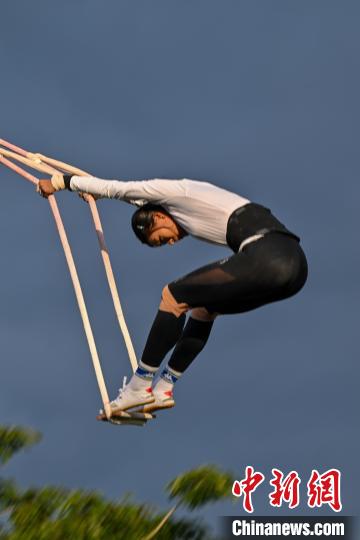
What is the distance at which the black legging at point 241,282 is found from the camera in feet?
27.6

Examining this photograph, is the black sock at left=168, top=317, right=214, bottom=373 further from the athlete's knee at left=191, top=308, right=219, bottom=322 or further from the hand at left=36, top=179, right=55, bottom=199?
the hand at left=36, top=179, right=55, bottom=199

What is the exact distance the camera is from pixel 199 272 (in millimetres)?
8531

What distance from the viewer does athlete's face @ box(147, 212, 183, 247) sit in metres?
8.73

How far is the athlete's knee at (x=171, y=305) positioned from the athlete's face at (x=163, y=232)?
31 centimetres

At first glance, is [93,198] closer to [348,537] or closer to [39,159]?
[39,159]

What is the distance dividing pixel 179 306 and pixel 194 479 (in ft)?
11.8

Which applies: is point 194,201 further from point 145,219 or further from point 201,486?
point 201,486

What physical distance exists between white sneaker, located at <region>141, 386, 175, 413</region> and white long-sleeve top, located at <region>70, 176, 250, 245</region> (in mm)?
1065

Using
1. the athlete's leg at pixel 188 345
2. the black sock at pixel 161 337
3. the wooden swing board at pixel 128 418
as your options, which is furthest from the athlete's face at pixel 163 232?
the wooden swing board at pixel 128 418

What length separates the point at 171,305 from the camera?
862 centimetres

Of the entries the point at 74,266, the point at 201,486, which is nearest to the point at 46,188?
the point at 74,266

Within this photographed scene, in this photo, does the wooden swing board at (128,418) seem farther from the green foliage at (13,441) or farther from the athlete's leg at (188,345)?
the green foliage at (13,441)

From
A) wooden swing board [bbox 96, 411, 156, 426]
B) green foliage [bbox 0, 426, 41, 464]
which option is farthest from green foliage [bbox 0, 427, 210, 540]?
wooden swing board [bbox 96, 411, 156, 426]

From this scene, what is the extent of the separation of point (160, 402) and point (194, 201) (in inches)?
51.6
